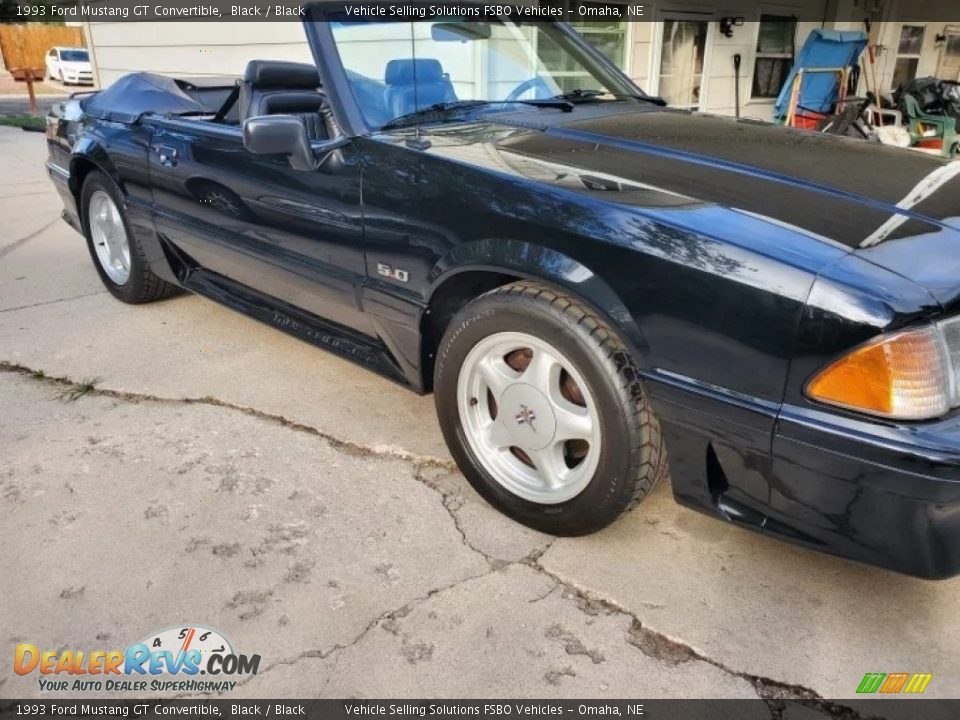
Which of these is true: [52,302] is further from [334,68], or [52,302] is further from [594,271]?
[594,271]

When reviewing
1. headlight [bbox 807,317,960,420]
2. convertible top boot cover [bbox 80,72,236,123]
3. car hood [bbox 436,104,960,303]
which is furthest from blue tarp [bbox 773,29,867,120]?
headlight [bbox 807,317,960,420]

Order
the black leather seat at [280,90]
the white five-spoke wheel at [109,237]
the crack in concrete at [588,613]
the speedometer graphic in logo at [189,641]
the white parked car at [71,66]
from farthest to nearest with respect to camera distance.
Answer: the white parked car at [71,66] < the white five-spoke wheel at [109,237] < the black leather seat at [280,90] < the speedometer graphic in logo at [189,641] < the crack in concrete at [588,613]

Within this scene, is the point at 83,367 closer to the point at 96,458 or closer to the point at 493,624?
the point at 96,458

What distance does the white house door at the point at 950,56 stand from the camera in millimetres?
11716

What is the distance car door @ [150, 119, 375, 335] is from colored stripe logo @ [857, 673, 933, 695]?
1.84 metres

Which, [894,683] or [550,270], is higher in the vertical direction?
[550,270]

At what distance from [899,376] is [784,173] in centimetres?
80

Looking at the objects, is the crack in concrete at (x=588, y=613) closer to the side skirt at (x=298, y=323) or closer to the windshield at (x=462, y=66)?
the side skirt at (x=298, y=323)

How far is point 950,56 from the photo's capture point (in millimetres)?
11945

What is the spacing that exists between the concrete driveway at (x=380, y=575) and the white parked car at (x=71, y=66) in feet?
83.3

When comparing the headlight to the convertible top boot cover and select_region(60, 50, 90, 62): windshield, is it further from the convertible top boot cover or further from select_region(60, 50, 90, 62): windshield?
select_region(60, 50, 90, 62): windshield

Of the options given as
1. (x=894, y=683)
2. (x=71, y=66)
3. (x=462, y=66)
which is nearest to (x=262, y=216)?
(x=462, y=66)

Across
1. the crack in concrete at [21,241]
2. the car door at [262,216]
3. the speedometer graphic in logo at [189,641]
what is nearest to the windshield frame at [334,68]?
the car door at [262,216]

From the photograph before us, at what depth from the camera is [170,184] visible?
345 centimetres
